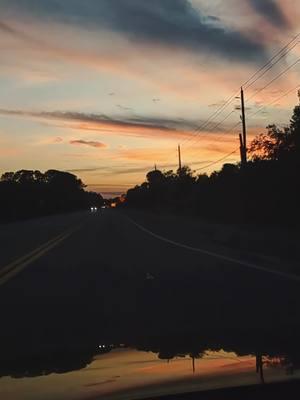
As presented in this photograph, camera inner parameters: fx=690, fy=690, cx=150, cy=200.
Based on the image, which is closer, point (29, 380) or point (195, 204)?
point (29, 380)

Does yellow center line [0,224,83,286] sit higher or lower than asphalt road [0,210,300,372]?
higher

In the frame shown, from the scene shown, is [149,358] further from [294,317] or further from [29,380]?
[294,317]

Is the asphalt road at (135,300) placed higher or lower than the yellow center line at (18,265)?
lower

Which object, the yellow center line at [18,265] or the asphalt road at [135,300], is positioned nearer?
the asphalt road at [135,300]

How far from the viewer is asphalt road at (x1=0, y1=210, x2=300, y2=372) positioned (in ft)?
30.6

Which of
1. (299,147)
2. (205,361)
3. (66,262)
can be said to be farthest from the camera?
(299,147)

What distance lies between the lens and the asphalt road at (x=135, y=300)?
931cm

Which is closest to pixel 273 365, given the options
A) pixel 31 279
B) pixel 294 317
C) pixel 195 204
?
pixel 294 317

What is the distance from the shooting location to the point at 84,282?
16641 mm

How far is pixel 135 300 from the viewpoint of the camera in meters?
13.3

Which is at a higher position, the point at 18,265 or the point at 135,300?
the point at 18,265

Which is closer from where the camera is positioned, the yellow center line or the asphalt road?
the asphalt road

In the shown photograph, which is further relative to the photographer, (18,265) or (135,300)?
Answer: (18,265)

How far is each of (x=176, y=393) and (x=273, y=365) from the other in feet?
4.26
